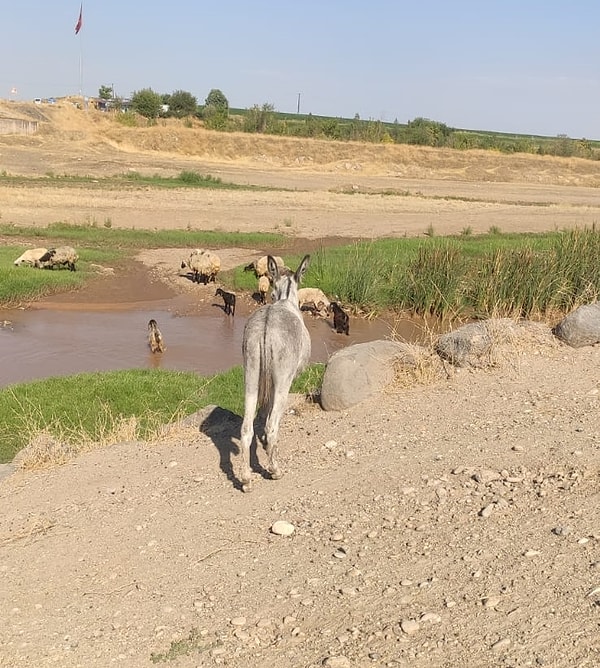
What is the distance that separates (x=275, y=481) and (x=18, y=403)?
4.97 metres

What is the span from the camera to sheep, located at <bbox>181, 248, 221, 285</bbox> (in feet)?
62.1

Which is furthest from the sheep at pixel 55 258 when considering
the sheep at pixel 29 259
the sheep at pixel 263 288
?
the sheep at pixel 263 288

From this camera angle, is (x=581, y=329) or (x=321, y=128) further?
(x=321, y=128)

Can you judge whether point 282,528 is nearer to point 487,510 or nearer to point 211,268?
point 487,510

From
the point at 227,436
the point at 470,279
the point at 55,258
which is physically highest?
the point at 470,279

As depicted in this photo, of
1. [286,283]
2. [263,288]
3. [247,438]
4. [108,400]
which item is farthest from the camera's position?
[263,288]

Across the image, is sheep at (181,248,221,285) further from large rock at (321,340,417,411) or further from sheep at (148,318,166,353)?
large rock at (321,340,417,411)

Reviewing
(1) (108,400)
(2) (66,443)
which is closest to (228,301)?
(1) (108,400)

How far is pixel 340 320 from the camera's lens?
1548 cm

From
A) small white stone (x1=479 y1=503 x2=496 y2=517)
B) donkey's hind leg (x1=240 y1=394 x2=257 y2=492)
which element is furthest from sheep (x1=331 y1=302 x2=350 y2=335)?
small white stone (x1=479 y1=503 x2=496 y2=517)

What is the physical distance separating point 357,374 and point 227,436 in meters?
1.48

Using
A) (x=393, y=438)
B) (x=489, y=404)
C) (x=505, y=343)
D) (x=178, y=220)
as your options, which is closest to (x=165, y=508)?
(x=393, y=438)

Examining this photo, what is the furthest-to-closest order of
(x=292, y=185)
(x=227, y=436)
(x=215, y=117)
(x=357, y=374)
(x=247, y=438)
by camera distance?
(x=215, y=117), (x=292, y=185), (x=357, y=374), (x=227, y=436), (x=247, y=438)

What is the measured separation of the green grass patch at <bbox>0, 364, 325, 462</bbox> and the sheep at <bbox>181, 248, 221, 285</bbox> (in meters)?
6.67
